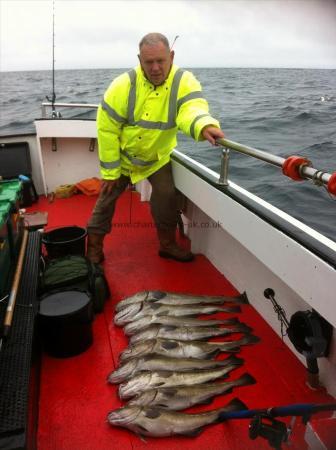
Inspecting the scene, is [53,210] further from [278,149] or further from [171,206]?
[278,149]

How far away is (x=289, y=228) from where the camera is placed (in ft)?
8.04

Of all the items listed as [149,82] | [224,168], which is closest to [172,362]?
[224,168]

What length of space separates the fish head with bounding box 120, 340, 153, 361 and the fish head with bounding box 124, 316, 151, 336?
0.23 meters

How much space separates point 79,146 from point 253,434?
213 inches

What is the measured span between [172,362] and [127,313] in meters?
0.68

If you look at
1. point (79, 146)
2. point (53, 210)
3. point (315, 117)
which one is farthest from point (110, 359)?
point (315, 117)

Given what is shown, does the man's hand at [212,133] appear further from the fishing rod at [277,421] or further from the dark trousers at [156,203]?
the fishing rod at [277,421]

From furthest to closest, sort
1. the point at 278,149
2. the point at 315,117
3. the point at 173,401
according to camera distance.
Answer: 1. the point at 315,117
2. the point at 278,149
3. the point at 173,401

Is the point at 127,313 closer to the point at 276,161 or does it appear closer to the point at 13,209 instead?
the point at 13,209

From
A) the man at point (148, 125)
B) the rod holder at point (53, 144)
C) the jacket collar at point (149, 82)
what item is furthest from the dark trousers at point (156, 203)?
the rod holder at point (53, 144)

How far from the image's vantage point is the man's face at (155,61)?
3.13 metres

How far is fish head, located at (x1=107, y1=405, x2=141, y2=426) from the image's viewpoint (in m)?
2.20

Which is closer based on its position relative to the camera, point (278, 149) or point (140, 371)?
point (140, 371)

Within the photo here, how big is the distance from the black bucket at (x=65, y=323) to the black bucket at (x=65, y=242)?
33.0 inches
